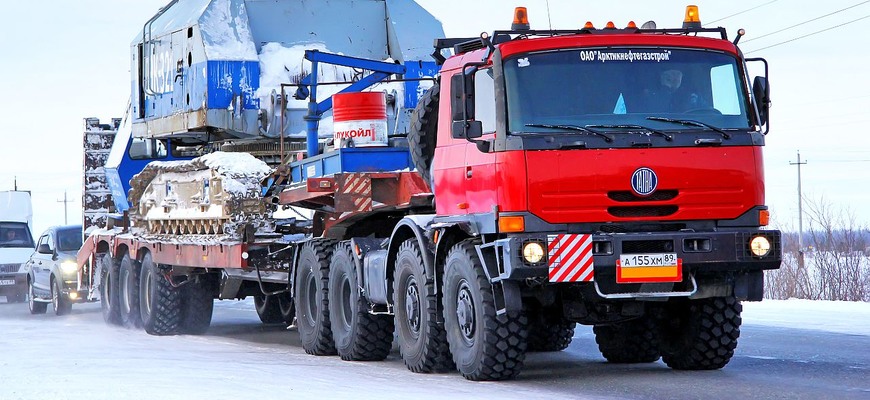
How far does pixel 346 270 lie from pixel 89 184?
35.3ft

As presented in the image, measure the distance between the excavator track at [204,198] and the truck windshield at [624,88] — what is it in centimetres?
650

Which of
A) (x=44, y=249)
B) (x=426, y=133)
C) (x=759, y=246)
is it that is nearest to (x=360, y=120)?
(x=426, y=133)

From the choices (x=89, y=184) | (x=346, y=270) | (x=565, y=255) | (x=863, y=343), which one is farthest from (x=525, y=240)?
(x=89, y=184)

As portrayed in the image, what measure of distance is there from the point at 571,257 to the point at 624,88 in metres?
1.39

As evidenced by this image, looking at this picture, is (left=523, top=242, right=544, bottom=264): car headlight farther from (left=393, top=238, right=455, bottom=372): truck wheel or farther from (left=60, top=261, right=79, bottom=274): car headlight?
(left=60, top=261, right=79, bottom=274): car headlight

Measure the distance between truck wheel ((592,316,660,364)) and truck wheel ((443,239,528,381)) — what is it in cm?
164

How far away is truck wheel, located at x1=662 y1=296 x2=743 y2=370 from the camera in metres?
12.1

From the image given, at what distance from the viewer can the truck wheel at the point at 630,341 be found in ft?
42.7

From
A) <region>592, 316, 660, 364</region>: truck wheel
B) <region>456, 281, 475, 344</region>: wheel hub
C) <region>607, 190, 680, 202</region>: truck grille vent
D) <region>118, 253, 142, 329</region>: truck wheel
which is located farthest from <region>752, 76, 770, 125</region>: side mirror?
<region>118, 253, 142, 329</region>: truck wheel

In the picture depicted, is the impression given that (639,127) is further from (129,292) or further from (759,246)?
(129,292)

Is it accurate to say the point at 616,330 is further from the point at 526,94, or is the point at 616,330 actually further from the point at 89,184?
the point at 89,184

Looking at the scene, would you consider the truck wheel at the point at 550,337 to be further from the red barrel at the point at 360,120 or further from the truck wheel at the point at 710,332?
the red barrel at the point at 360,120

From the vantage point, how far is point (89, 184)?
24.1m

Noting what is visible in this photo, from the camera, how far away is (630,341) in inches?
520
